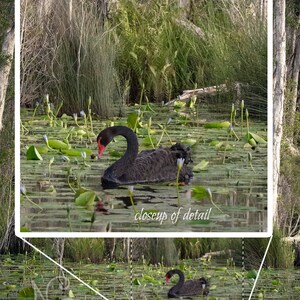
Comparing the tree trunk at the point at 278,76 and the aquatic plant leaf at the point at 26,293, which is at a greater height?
the tree trunk at the point at 278,76

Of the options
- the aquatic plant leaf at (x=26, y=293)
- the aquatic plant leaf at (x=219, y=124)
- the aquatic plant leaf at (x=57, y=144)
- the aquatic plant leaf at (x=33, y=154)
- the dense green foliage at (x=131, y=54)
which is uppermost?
the dense green foliage at (x=131, y=54)

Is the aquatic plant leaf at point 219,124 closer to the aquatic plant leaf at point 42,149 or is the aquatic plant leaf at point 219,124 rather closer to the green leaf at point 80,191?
the green leaf at point 80,191

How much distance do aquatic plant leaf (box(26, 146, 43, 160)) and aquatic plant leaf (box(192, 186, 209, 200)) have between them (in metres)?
0.97

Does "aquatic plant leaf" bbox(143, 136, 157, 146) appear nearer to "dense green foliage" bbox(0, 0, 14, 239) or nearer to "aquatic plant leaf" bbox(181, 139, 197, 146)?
"aquatic plant leaf" bbox(181, 139, 197, 146)

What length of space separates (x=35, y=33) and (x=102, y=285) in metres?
4.59

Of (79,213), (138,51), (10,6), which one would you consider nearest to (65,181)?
(79,213)

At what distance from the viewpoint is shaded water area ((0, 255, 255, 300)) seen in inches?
532

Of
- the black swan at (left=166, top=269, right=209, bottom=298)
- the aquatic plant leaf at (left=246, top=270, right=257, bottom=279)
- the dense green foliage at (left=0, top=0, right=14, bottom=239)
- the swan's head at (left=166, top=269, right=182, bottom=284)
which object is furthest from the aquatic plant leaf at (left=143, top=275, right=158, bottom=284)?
the dense green foliage at (left=0, top=0, right=14, bottom=239)

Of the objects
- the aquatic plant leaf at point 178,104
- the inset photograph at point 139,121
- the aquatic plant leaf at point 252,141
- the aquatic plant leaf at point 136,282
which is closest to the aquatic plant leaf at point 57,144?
the inset photograph at point 139,121

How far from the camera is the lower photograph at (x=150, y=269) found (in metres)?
13.6

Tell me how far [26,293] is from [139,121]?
425 cm

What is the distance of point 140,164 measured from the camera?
984 cm

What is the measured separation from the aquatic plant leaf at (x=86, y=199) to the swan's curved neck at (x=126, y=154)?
0.24 meters

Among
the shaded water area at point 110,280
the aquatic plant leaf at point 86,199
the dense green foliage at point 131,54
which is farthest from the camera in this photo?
the shaded water area at point 110,280
